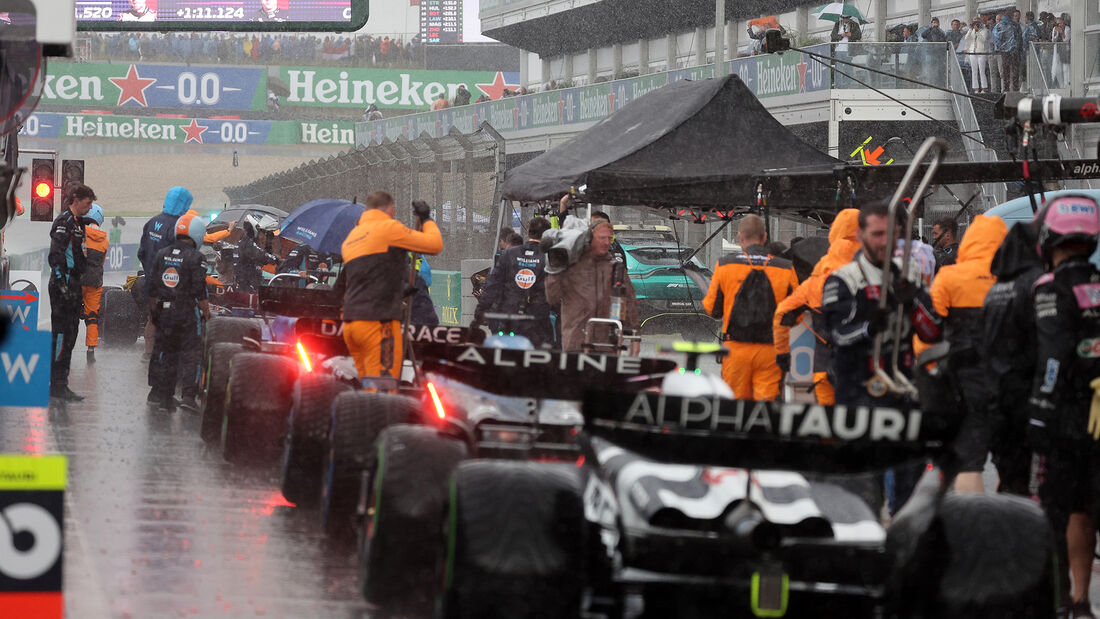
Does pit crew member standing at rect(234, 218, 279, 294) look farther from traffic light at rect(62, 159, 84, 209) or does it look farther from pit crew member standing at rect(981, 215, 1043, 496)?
pit crew member standing at rect(981, 215, 1043, 496)

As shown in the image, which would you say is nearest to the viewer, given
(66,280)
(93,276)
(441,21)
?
(66,280)

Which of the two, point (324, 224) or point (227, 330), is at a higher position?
point (324, 224)

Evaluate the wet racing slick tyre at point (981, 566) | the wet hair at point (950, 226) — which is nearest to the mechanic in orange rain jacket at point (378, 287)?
the wet hair at point (950, 226)

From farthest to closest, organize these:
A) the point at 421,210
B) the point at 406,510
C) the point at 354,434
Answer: the point at 421,210 → the point at 354,434 → the point at 406,510

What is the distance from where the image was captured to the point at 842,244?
29.3ft

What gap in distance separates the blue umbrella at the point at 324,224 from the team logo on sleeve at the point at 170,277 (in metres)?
2.37

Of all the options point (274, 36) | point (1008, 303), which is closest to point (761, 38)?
point (1008, 303)

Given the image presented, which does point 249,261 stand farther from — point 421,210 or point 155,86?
point 155,86

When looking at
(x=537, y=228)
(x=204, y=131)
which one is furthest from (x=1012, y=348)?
(x=204, y=131)

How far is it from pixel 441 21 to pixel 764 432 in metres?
82.8

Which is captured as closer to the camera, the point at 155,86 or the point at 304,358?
the point at 304,358

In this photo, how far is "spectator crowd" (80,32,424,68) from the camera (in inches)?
3068

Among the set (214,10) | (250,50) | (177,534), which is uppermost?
(250,50)

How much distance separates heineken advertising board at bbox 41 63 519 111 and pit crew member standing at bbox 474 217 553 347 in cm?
5203
